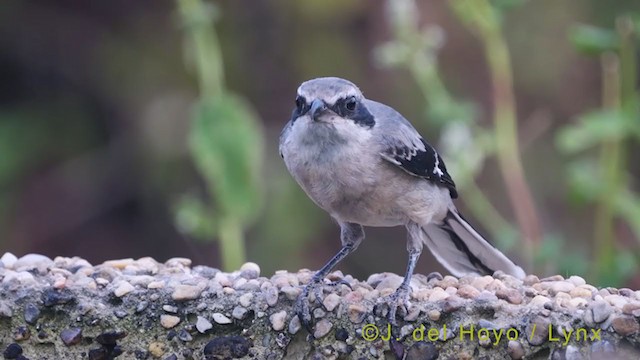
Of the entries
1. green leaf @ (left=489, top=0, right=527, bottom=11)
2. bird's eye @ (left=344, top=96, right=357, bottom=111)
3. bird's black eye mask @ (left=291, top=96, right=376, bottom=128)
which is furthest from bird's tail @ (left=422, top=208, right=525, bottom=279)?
green leaf @ (left=489, top=0, right=527, bottom=11)

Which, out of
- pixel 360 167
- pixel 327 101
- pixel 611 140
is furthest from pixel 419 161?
pixel 611 140

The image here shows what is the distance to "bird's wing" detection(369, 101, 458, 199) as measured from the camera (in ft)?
13.3

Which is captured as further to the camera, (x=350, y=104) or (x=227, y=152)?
(x=227, y=152)

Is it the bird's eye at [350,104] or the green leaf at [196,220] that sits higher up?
the green leaf at [196,220]

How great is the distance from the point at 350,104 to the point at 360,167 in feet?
0.78

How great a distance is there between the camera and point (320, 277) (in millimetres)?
3834

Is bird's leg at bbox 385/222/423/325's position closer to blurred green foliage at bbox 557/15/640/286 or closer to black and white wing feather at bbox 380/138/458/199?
black and white wing feather at bbox 380/138/458/199

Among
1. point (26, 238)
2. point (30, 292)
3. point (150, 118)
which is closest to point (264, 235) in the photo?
point (150, 118)

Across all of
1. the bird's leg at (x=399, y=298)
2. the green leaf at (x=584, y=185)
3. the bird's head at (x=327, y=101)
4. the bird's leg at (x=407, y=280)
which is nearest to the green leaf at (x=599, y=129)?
the green leaf at (x=584, y=185)

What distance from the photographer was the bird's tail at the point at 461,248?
4.33 meters

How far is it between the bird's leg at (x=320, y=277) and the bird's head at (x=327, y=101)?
1.77 feet

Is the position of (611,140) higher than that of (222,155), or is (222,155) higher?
(611,140)

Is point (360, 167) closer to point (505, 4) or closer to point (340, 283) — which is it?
point (340, 283)

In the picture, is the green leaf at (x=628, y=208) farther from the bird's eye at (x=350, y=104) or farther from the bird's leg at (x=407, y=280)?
the bird's eye at (x=350, y=104)
